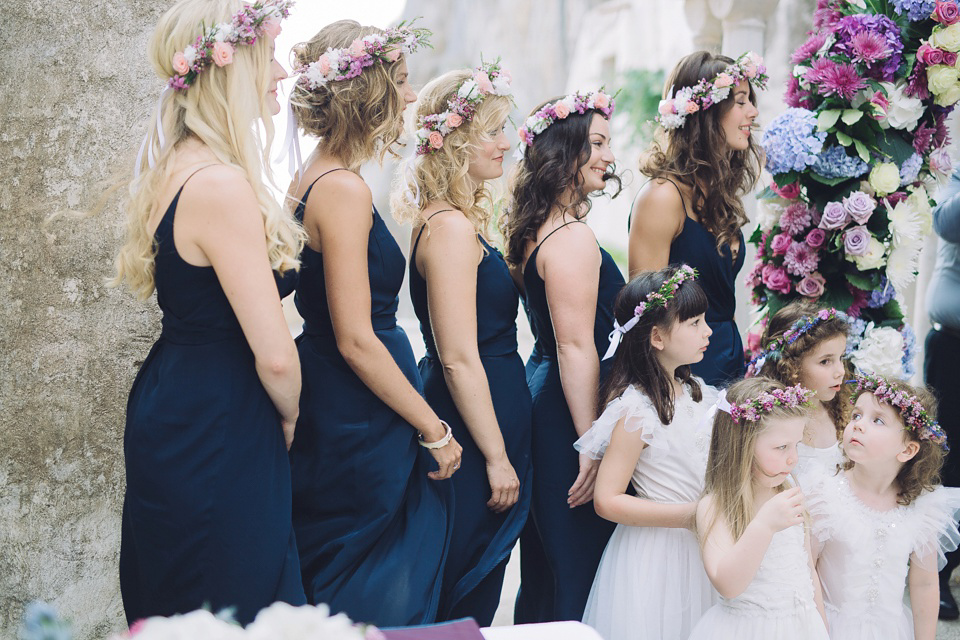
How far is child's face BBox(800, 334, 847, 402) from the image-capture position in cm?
269

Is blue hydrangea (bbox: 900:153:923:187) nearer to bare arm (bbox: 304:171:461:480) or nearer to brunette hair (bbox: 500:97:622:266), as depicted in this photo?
brunette hair (bbox: 500:97:622:266)

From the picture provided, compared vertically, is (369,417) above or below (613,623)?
above

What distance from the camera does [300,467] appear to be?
225 centimetres

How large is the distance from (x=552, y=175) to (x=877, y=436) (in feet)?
3.69

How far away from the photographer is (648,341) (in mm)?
2428

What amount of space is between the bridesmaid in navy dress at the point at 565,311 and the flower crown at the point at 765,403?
0.45 m

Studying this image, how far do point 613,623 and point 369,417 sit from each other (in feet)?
2.76

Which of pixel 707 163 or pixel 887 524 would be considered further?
pixel 707 163

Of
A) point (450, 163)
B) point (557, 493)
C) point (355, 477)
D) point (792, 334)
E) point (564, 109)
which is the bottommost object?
point (557, 493)

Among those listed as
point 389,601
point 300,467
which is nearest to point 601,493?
point 389,601

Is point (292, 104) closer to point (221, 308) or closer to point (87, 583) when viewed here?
point (221, 308)

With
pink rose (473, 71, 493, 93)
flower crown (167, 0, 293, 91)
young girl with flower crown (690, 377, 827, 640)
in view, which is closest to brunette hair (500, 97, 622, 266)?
pink rose (473, 71, 493, 93)

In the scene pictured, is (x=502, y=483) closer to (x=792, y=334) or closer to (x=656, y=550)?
(x=656, y=550)

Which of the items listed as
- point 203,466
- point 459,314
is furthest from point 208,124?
point 459,314
